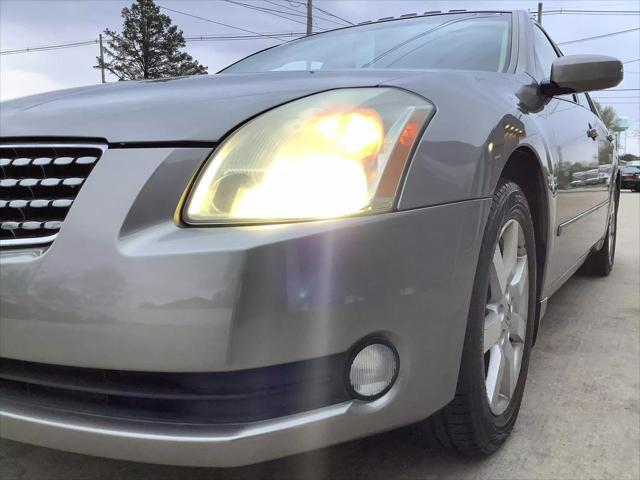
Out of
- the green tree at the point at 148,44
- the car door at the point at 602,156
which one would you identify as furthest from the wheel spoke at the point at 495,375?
the green tree at the point at 148,44

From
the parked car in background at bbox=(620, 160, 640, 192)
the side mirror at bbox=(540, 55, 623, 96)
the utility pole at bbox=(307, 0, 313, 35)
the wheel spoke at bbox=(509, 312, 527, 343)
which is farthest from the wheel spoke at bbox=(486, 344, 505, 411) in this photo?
the parked car in background at bbox=(620, 160, 640, 192)

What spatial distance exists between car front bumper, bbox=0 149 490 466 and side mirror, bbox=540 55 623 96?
119cm

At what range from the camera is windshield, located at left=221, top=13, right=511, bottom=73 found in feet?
7.66

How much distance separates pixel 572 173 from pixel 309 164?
5.57 feet

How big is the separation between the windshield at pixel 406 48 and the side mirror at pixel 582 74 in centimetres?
19

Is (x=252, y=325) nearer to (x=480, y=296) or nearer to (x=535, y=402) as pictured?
(x=480, y=296)

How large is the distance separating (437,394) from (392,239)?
43 cm

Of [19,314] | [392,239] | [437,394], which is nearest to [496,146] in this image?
[392,239]

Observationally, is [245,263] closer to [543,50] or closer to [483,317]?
[483,317]

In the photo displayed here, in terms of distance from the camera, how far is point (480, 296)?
158 centimetres

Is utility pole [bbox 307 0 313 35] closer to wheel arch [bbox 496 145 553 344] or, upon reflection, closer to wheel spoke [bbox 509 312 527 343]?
wheel arch [bbox 496 145 553 344]

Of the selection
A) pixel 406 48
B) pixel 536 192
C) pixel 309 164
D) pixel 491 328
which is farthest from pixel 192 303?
pixel 406 48

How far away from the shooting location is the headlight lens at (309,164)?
130cm

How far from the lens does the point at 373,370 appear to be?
1353 mm
